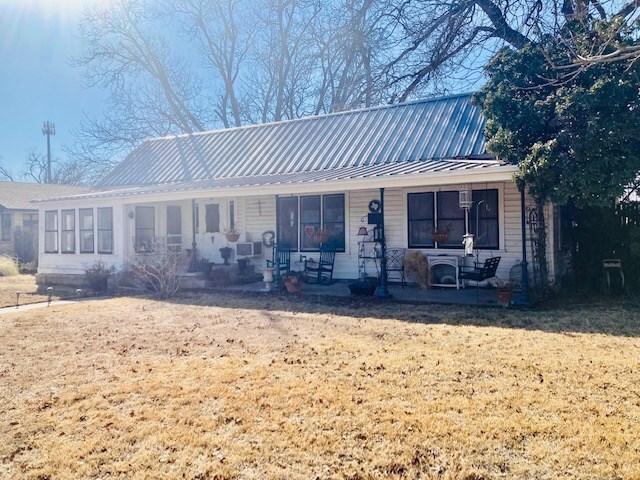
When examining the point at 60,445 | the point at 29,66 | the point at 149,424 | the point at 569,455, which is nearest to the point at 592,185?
the point at 569,455

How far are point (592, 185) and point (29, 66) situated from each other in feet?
69.2

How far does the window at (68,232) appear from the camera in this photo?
13.6 meters

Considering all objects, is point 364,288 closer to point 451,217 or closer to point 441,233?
point 441,233

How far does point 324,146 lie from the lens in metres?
13.1

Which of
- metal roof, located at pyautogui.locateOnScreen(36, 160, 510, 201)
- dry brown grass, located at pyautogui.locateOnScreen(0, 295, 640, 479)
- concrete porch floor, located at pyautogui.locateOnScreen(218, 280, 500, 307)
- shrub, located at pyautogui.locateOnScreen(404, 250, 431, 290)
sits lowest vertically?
dry brown grass, located at pyautogui.locateOnScreen(0, 295, 640, 479)

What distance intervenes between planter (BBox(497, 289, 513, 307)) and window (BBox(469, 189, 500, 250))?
6.94 feet

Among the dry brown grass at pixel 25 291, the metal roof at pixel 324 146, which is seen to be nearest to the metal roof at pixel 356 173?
the metal roof at pixel 324 146

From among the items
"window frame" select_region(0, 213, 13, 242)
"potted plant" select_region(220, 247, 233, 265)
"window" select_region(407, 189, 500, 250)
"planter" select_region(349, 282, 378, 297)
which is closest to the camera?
"planter" select_region(349, 282, 378, 297)

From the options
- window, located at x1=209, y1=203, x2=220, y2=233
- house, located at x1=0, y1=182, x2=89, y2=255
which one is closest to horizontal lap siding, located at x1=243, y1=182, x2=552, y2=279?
window, located at x1=209, y1=203, x2=220, y2=233

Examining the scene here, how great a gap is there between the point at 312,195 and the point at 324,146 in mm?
1747

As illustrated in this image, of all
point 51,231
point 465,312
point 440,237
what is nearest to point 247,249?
point 440,237

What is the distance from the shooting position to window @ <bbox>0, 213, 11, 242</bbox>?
2259 centimetres

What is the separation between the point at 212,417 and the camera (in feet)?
12.3

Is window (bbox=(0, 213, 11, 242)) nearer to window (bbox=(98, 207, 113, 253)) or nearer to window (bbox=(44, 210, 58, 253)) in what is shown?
window (bbox=(44, 210, 58, 253))
